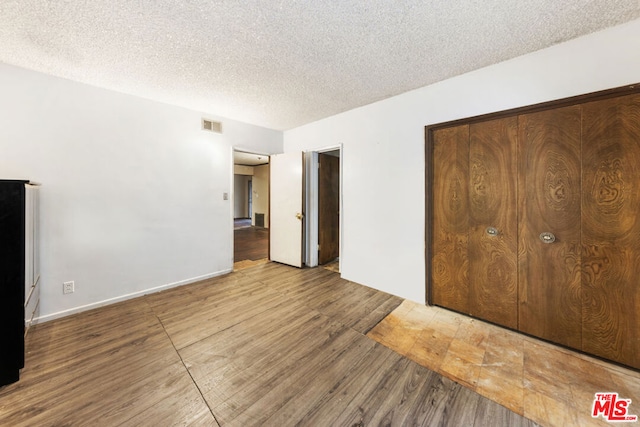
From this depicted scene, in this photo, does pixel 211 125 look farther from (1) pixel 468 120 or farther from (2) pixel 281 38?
(1) pixel 468 120

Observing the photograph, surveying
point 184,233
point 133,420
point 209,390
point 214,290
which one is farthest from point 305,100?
point 133,420

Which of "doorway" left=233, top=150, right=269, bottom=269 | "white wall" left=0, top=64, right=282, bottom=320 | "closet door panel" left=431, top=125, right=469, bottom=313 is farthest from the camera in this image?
"doorway" left=233, top=150, right=269, bottom=269

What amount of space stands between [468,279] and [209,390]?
246 centimetres

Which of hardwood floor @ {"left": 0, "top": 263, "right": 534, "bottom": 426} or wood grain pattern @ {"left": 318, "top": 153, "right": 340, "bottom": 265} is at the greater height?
wood grain pattern @ {"left": 318, "top": 153, "right": 340, "bottom": 265}

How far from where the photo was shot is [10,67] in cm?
212

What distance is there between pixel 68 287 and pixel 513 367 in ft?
13.6

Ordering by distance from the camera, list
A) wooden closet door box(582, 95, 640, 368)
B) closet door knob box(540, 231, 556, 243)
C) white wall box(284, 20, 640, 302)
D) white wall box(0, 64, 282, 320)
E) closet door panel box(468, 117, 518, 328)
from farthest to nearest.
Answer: white wall box(0, 64, 282, 320)
closet door panel box(468, 117, 518, 328)
closet door knob box(540, 231, 556, 243)
white wall box(284, 20, 640, 302)
wooden closet door box(582, 95, 640, 368)

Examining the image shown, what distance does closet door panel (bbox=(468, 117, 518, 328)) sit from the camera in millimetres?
2113

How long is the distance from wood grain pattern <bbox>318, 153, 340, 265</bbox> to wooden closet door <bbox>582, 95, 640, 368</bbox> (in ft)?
10.1

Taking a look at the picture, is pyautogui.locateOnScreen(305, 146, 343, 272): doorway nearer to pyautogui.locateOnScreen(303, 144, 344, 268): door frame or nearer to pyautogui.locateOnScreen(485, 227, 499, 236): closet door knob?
pyautogui.locateOnScreen(303, 144, 344, 268): door frame

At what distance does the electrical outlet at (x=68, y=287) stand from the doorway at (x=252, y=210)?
194cm

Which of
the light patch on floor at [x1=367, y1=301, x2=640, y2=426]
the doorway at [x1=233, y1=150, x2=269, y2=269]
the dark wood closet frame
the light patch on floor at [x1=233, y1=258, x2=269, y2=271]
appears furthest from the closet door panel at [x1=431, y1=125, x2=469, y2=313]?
the doorway at [x1=233, y1=150, x2=269, y2=269]

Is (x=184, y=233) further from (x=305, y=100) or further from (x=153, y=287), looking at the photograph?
(x=305, y=100)

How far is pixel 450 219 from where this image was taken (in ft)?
8.12
